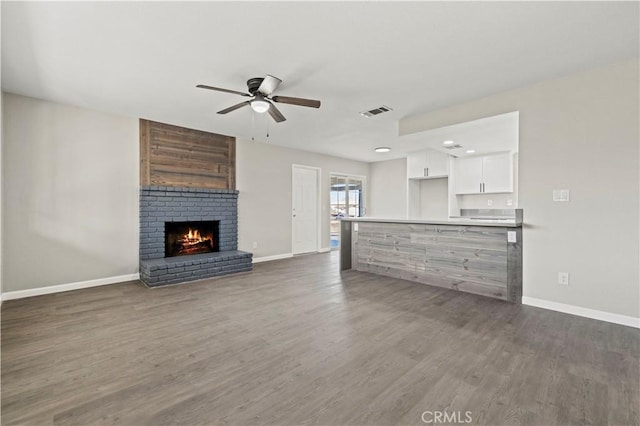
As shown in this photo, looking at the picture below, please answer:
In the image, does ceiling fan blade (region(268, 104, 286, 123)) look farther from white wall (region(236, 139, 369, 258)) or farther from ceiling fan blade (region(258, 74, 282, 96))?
white wall (region(236, 139, 369, 258))

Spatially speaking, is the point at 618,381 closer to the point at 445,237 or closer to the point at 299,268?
the point at 445,237

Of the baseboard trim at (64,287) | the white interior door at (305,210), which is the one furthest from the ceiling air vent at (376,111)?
the baseboard trim at (64,287)

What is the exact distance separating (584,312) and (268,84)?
3965mm

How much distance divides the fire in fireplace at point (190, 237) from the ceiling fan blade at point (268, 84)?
3.17m

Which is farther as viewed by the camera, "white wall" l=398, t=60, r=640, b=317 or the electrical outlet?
the electrical outlet

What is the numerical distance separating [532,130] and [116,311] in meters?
5.06

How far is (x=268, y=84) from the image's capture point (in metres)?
2.90

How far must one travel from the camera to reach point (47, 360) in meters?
2.17

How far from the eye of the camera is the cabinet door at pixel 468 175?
639 cm

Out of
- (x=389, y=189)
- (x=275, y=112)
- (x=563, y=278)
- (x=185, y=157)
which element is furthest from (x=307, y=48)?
(x=389, y=189)

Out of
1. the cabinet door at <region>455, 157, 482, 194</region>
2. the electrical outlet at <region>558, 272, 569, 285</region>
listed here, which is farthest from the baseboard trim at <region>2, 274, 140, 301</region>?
the cabinet door at <region>455, 157, 482, 194</region>

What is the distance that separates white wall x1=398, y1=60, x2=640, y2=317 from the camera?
281 cm

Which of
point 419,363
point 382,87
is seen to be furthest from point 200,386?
point 382,87

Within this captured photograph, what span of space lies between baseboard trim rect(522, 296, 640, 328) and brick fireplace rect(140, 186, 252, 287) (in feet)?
13.5
